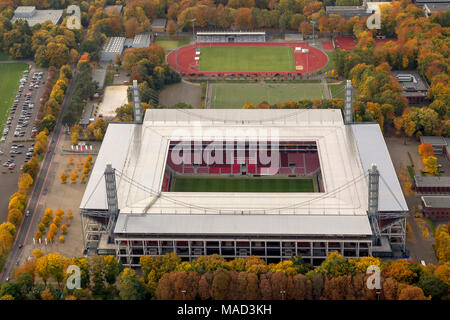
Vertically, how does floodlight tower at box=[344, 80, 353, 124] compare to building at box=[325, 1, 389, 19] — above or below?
below

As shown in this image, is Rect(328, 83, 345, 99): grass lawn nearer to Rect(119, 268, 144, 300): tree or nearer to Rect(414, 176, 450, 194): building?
Rect(414, 176, 450, 194): building

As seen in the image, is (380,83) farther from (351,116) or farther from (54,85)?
(54,85)

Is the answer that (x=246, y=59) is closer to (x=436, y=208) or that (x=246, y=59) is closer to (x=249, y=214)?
(x=436, y=208)

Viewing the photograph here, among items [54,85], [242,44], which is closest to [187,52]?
[242,44]

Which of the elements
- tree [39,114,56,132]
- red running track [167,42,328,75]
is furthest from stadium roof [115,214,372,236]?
red running track [167,42,328,75]

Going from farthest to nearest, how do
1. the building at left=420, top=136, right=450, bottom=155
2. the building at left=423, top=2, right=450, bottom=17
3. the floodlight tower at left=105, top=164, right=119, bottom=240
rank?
the building at left=423, top=2, right=450, bottom=17
the building at left=420, top=136, right=450, bottom=155
the floodlight tower at left=105, top=164, right=119, bottom=240

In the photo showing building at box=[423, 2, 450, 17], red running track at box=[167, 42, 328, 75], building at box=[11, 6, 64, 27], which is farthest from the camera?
building at box=[11, 6, 64, 27]
